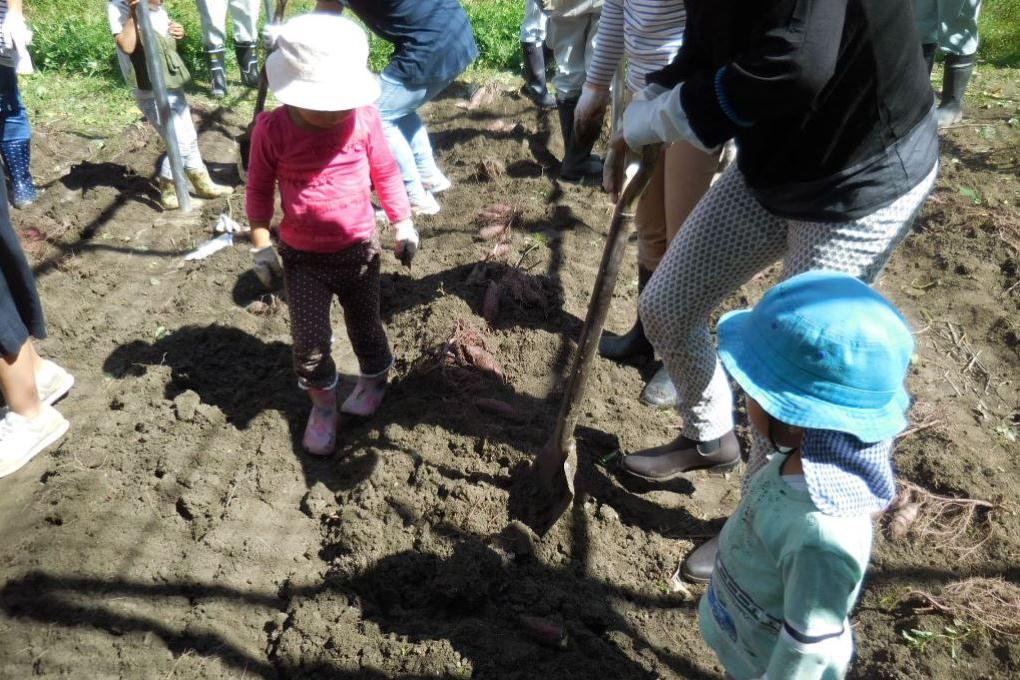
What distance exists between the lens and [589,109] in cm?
339

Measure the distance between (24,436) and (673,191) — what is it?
2.81 m

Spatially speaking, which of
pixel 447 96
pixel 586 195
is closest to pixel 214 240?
pixel 586 195

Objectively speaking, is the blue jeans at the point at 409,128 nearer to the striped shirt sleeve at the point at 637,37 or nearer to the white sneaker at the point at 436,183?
the white sneaker at the point at 436,183

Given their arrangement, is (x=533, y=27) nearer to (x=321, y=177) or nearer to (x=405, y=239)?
(x=405, y=239)

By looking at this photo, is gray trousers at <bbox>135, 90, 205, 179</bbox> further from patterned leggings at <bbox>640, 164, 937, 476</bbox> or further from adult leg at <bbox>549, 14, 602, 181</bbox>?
patterned leggings at <bbox>640, 164, 937, 476</bbox>

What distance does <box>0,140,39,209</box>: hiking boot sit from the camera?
17.0 feet


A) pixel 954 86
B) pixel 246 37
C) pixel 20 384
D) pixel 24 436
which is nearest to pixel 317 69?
pixel 20 384

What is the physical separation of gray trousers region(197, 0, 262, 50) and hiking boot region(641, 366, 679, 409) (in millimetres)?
5474

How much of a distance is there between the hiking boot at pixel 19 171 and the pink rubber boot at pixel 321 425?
3.16 metres

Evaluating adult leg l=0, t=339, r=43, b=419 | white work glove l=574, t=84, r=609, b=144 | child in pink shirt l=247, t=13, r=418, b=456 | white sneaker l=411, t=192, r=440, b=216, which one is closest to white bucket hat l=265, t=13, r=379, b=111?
child in pink shirt l=247, t=13, r=418, b=456

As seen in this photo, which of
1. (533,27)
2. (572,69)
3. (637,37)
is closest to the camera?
(637,37)

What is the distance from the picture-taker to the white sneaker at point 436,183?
5.44 meters

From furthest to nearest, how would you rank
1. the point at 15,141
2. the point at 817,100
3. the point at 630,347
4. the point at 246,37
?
the point at 246,37
the point at 15,141
the point at 630,347
the point at 817,100

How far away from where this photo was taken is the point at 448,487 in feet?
10.2
